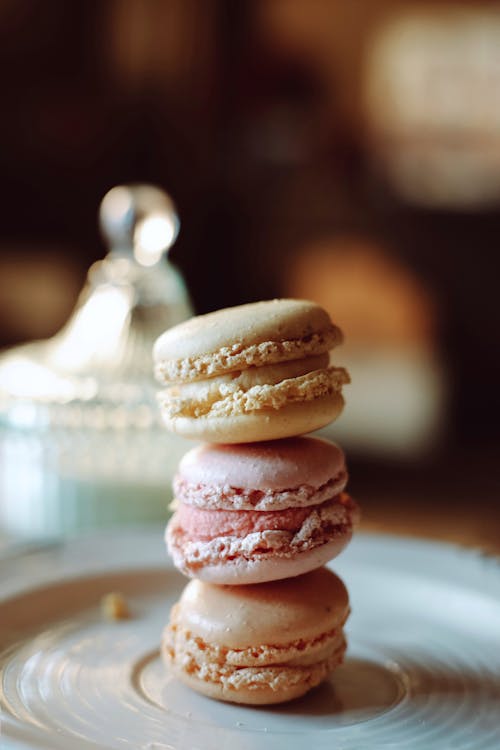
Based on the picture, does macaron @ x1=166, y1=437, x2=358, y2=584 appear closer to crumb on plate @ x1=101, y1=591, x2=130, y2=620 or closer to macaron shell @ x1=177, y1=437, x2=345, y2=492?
macaron shell @ x1=177, y1=437, x2=345, y2=492

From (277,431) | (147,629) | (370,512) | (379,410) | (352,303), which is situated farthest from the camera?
(352,303)

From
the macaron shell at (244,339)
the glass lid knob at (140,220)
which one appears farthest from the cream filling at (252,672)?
the glass lid knob at (140,220)

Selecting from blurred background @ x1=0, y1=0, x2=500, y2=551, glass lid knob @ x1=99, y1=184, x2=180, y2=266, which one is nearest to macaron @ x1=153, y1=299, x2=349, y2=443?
glass lid knob @ x1=99, y1=184, x2=180, y2=266

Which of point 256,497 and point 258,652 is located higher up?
point 256,497

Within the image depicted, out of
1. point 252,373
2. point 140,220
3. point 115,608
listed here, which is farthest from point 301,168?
point 252,373

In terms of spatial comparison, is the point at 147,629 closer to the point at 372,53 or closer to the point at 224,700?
the point at 224,700

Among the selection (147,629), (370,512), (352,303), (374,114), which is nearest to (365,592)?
(147,629)

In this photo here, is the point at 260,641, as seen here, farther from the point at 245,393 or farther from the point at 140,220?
the point at 140,220

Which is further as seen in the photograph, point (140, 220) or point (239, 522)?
point (140, 220)
